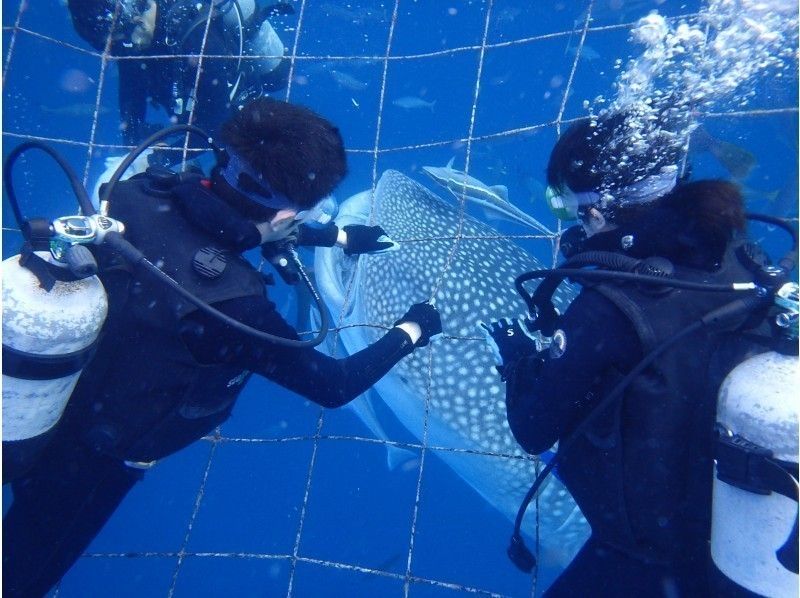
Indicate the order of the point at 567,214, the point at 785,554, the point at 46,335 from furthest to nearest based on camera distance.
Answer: the point at 567,214 < the point at 46,335 < the point at 785,554

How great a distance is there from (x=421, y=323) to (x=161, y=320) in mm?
1429

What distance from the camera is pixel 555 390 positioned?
74.9 inches

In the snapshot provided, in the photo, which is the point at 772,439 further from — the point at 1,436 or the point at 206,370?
the point at 1,436

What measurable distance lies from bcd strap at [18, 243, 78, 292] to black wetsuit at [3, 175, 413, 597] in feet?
0.79

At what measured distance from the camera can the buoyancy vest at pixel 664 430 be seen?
1751 mm

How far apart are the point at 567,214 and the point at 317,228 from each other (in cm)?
168

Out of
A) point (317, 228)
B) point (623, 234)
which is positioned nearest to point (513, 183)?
point (317, 228)

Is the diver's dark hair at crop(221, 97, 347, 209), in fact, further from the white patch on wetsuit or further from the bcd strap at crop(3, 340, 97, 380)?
the white patch on wetsuit

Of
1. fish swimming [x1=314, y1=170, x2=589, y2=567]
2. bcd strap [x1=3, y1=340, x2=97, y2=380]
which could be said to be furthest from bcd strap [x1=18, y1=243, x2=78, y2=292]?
fish swimming [x1=314, y1=170, x2=589, y2=567]

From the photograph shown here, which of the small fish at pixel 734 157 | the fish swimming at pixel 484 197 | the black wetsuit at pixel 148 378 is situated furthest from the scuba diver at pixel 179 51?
the small fish at pixel 734 157

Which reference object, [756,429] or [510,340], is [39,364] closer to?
[510,340]

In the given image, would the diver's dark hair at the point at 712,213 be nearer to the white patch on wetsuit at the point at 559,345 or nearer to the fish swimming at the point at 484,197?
the white patch on wetsuit at the point at 559,345

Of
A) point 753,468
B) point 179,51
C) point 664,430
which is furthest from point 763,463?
point 179,51

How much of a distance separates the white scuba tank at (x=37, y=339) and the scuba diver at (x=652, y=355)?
1.60 metres
